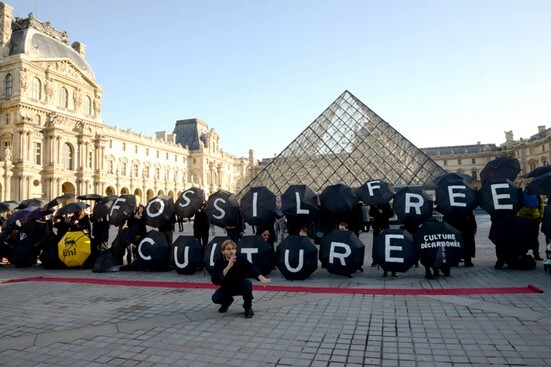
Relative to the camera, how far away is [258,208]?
7.74 meters

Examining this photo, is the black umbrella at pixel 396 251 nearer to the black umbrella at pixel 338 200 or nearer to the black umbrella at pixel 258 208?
the black umbrella at pixel 338 200

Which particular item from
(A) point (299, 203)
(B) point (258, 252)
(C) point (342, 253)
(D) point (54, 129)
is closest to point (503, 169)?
(C) point (342, 253)

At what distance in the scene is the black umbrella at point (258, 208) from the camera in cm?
771

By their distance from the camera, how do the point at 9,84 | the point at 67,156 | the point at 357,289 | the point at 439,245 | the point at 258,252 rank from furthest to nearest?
the point at 67,156
the point at 9,84
the point at 258,252
the point at 439,245
the point at 357,289

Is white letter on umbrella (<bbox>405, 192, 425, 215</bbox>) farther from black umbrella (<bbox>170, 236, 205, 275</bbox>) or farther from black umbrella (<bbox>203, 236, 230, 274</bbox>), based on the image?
black umbrella (<bbox>170, 236, 205, 275</bbox>)

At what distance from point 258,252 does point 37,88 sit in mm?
40191

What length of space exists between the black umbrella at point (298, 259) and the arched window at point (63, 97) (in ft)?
137

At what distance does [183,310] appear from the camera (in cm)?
507

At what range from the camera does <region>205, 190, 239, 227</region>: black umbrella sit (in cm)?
791

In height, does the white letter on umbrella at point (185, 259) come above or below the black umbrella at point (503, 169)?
below

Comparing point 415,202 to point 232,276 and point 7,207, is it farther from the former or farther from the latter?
point 7,207

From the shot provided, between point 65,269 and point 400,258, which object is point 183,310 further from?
point 65,269

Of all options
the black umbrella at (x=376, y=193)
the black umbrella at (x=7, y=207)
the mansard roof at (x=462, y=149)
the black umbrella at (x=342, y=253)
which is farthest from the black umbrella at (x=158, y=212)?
the mansard roof at (x=462, y=149)

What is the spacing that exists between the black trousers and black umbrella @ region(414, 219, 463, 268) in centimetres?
363
